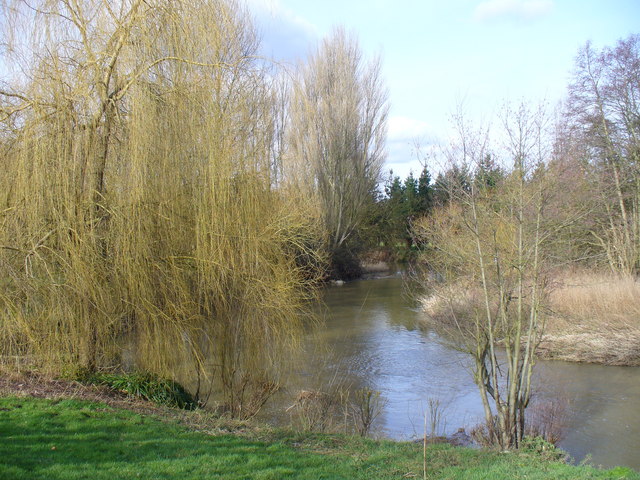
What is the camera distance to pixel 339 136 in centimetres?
2839

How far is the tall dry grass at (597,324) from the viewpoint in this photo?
12.0 metres

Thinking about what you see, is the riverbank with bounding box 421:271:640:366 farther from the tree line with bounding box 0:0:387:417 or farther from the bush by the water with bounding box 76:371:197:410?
the bush by the water with bounding box 76:371:197:410

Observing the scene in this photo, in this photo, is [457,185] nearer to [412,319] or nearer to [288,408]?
[288,408]

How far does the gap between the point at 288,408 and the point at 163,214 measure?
3427mm

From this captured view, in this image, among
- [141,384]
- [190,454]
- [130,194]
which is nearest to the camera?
[190,454]

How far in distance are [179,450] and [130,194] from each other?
316 cm

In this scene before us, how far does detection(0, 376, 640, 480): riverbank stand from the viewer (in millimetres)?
4273

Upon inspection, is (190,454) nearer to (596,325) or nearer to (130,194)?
(130,194)

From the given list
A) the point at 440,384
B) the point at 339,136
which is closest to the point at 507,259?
the point at 440,384

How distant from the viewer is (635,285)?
44.1 ft

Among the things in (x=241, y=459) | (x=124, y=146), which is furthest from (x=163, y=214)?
(x=241, y=459)

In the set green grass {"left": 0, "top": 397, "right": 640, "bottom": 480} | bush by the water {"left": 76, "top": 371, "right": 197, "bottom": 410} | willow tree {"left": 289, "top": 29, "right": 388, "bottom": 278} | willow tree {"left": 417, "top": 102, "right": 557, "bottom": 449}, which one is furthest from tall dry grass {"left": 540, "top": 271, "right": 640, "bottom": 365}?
willow tree {"left": 289, "top": 29, "right": 388, "bottom": 278}

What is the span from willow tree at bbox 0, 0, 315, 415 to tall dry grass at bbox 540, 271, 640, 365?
7688mm

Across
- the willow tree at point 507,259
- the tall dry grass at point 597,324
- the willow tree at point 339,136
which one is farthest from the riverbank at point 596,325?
the willow tree at point 339,136
